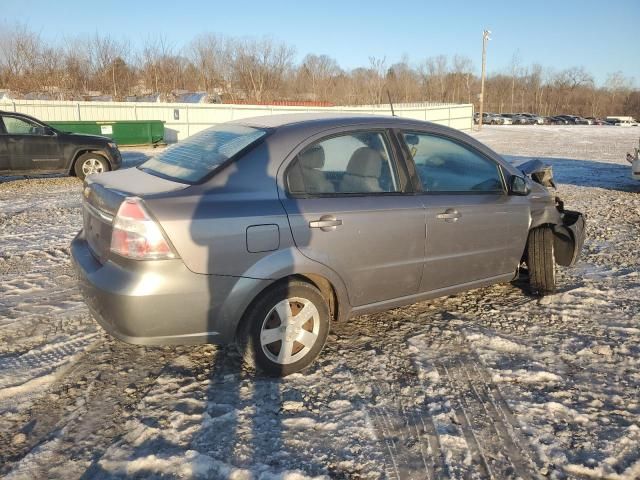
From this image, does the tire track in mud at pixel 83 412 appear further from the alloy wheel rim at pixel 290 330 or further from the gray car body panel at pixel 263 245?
the alloy wheel rim at pixel 290 330

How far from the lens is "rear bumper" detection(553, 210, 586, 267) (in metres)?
4.73

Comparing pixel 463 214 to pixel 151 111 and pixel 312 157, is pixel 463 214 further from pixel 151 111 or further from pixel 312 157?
pixel 151 111

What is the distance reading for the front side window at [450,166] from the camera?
12.5 ft

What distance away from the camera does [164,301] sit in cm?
280

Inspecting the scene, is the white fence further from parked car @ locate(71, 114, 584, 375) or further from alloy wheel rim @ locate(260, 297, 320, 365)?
alloy wheel rim @ locate(260, 297, 320, 365)

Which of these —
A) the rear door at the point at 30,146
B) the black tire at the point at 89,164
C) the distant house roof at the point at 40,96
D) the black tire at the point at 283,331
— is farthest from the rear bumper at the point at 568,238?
the distant house roof at the point at 40,96

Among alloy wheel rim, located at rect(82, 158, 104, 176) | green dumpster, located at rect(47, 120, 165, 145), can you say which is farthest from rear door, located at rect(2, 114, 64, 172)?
green dumpster, located at rect(47, 120, 165, 145)

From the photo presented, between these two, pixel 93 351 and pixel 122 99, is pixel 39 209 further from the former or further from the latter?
pixel 122 99

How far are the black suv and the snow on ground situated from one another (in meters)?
7.33

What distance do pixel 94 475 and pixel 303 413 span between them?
1.11m

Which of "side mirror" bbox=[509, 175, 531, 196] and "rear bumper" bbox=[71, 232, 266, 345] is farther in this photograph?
"side mirror" bbox=[509, 175, 531, 196]

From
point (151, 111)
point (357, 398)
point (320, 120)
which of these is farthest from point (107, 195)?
point (151, 111)

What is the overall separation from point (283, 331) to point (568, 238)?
313cm

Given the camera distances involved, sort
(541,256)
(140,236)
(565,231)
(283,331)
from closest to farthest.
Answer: (140,236), (283,331), (541,256), (565,231)
